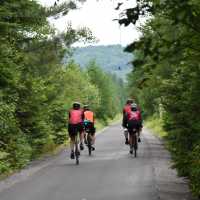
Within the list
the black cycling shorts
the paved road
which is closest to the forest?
the paved road

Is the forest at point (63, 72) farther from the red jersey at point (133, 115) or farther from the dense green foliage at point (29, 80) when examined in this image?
the red jersey at point (133, 115)

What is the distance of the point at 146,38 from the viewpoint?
18.8ft

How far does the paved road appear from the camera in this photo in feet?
42.6

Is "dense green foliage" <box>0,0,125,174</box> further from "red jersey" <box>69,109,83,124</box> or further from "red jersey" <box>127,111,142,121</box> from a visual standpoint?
"red jersey" <box>127,111,142,121</box>

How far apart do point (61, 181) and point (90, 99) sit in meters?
66.3

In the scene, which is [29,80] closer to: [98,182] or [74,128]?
[74,128]

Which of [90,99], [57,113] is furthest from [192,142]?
[90,99]

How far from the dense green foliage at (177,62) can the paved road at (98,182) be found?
876 mm

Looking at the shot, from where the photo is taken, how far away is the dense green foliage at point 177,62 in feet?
18.2

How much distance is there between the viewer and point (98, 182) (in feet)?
50.9

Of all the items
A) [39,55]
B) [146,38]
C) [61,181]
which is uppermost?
[39,55]

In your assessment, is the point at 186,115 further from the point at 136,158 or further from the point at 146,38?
the point at 136,158

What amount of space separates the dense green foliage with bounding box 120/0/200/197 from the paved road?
88cm

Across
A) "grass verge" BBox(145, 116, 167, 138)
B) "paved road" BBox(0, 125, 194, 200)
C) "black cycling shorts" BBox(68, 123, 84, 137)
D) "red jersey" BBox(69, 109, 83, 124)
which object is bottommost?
"paved road" BBox(0, 125, 194, 200)
